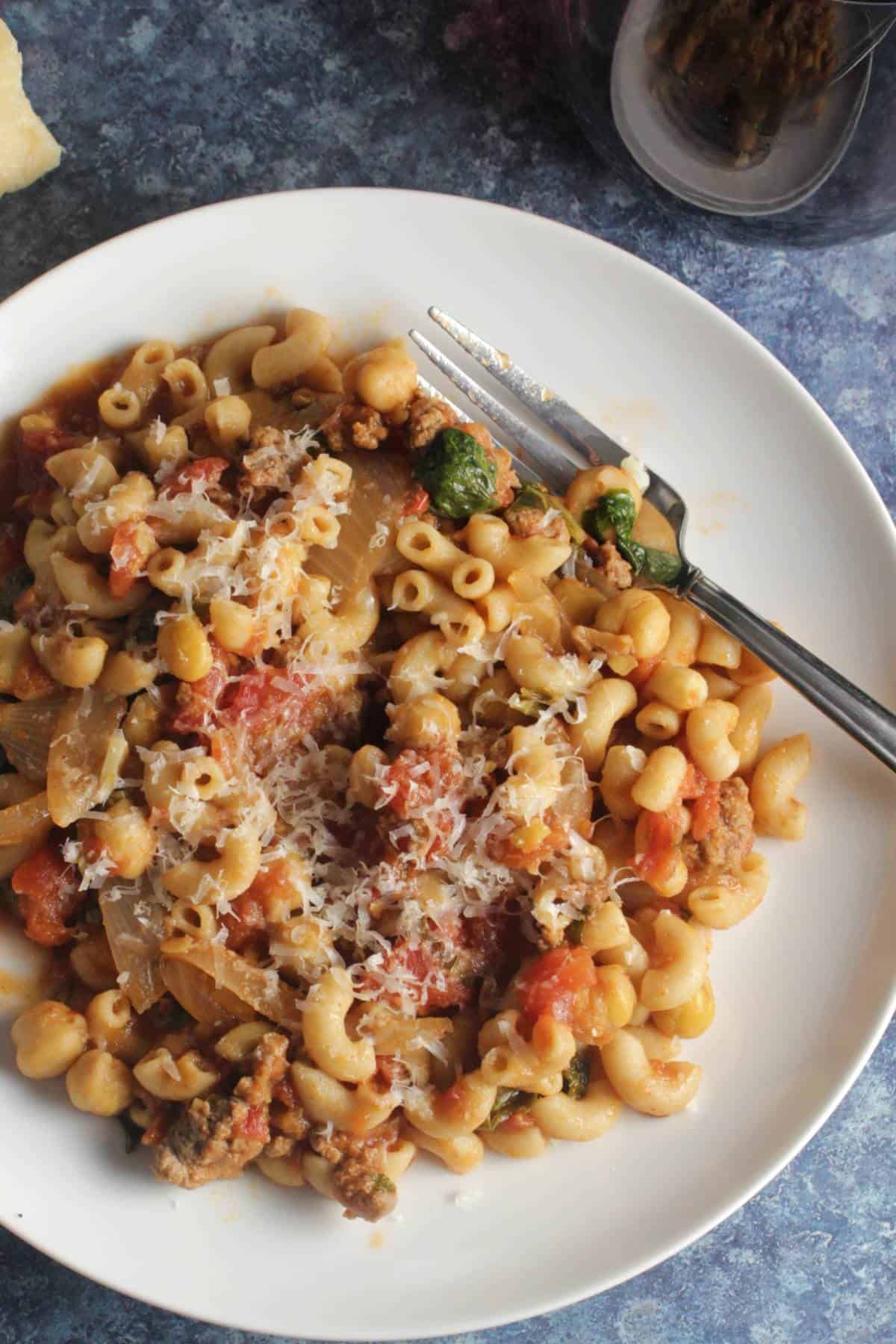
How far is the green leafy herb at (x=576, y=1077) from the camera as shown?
2.91 m

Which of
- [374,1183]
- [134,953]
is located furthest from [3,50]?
[374,1183]

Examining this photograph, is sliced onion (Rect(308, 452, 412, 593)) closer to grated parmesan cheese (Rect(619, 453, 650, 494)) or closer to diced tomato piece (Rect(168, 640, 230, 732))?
diced tomato piece (Rect(168, 640, 230, 732))

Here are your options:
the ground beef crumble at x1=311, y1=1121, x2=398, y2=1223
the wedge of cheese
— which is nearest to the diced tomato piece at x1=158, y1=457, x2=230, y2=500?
the wedge of cheese

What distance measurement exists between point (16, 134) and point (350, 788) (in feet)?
6.49

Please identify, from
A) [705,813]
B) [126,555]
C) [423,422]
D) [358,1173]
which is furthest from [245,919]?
[423,422]

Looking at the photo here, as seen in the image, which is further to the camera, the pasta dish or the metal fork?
the metal fork

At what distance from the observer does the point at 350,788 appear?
2832mm

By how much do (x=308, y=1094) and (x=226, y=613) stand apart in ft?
3.51

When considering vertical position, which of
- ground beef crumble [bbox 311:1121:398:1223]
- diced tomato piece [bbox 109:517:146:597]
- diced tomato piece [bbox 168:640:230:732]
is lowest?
ground beef crumble [bbox 311:1121:398:1223]

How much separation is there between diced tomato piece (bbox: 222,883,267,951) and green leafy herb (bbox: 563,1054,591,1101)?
0.79 metres

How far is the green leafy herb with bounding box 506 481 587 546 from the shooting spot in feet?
9.89

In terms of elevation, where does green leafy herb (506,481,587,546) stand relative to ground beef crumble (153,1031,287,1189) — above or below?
above

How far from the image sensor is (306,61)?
3.53 meters

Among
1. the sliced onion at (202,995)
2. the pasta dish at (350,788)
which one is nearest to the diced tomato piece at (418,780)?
the pasta dish at (350,788)
